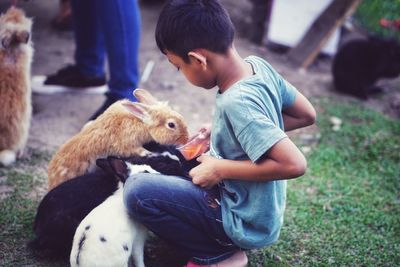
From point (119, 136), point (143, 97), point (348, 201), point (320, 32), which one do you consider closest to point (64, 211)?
point (119, 136)

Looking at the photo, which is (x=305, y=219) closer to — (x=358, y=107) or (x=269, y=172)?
(x=269, y=172)

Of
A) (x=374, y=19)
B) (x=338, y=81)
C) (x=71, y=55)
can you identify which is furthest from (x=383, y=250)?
(x=374, y=19)

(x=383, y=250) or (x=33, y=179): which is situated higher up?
(x=383, y=250)

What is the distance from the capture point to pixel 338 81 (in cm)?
538

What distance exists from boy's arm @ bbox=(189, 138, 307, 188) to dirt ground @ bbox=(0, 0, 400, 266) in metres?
1.92

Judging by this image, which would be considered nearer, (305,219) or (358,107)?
(305,219)

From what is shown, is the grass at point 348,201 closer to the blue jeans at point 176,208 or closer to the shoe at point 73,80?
the blue jeans at point 176,208

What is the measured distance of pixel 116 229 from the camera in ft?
7.41

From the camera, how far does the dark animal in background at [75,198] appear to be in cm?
247

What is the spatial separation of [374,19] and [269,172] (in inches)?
218

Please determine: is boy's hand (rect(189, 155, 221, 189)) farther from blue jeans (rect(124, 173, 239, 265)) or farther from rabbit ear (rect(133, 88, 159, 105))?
rabbit ear (rect(133, 88, 159, 105))

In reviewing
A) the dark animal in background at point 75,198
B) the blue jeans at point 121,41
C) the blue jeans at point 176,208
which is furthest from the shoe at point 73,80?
the blue jeans at point 176,208

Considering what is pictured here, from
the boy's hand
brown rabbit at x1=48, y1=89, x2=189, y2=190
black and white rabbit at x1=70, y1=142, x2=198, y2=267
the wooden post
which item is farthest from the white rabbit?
the wooden post

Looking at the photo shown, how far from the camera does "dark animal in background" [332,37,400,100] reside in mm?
5332
